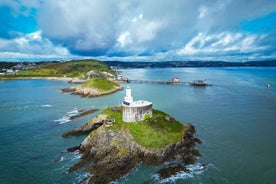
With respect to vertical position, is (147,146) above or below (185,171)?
above

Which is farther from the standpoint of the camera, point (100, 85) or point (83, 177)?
point (100, 85)

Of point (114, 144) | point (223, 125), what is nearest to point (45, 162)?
point (114, 144)

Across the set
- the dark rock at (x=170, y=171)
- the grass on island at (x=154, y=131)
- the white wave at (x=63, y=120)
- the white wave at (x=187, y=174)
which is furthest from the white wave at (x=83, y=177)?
the white wave at (x=63, y=120)

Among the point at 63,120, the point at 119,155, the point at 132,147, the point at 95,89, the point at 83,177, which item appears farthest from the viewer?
the point at 95,89

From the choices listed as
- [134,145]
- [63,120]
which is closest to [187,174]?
[134,145]

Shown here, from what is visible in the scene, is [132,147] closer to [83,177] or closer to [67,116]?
[83,177]

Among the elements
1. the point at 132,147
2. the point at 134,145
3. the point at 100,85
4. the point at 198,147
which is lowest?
the point at 198,147

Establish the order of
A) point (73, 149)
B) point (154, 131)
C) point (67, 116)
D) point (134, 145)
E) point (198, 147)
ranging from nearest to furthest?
1. point (134, 145)
2. point (154, 131)
3. point (73, 149)
4. point (198, 147)
5. point (67, 116)

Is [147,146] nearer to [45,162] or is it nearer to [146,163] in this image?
[146,163]
